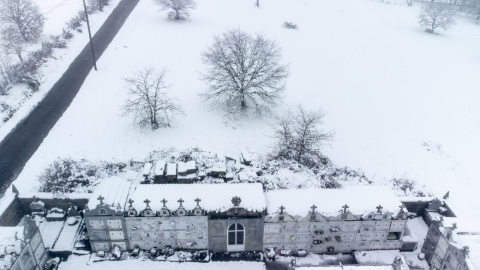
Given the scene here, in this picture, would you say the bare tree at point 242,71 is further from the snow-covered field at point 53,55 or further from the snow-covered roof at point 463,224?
the snow-covered roof at point 463,224

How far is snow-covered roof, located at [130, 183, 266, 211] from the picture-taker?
40969mm

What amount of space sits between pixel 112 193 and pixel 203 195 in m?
9.16

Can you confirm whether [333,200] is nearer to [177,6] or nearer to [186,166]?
[186,166]

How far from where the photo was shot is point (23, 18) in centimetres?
7638

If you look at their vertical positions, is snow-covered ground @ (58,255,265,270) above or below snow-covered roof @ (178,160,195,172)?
below

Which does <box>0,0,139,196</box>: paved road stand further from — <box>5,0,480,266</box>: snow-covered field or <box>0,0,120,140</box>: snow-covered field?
<box>5,0,480,266</box>: snow-covered field

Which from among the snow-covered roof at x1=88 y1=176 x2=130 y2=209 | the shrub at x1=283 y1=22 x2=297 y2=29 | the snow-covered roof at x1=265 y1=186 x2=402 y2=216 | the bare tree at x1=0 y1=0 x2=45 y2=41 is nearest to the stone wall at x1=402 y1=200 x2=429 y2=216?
the snow-covered roof at x1=265 y1=186 x2=402 y2=216

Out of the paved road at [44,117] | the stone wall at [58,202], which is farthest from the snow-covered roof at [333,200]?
the paved road at [44,117]

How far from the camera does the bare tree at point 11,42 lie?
70081 mm

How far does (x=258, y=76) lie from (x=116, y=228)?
102ft

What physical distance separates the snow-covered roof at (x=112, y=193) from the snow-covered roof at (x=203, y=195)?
107 centimetres

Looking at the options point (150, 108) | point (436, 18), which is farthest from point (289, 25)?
point (150, 108)

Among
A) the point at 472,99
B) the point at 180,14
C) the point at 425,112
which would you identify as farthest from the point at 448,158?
the point at 180,14

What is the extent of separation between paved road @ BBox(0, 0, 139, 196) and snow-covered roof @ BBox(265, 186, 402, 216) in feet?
104
